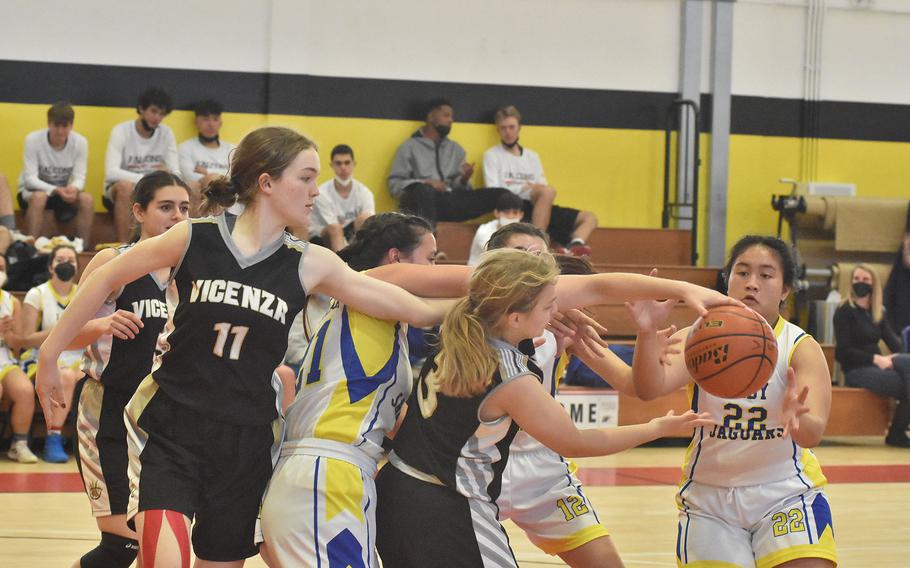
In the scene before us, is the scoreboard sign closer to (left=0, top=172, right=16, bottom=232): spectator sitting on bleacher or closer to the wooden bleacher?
the wooden bleacher

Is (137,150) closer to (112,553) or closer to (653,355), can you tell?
(112,553)

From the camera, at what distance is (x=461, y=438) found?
118 inches

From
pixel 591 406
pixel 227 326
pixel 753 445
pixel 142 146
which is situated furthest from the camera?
pixel 142 146

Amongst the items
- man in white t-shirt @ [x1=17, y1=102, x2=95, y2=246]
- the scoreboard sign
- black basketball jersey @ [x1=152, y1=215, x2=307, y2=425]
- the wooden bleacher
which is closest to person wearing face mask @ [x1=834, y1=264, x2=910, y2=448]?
the scoreboard sign

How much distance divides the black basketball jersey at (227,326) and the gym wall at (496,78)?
8.08m

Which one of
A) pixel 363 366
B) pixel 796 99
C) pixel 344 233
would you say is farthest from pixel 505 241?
pixel 796 99

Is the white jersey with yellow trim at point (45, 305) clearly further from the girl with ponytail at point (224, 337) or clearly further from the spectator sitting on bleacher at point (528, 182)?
the girl with ponytail at point (224, 337)

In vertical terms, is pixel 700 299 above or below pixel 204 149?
below

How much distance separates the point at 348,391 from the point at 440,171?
7919mm

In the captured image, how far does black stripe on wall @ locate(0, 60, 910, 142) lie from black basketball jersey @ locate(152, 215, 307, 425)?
27.2ft

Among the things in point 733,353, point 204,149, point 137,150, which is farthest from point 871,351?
point 733,353

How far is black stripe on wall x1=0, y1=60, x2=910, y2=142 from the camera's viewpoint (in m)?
10.8

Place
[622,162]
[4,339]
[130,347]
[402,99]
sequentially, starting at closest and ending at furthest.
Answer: [130,347] < [4,339] < [402,99] < [622,162]

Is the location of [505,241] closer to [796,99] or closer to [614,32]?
[614,32]
